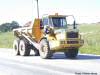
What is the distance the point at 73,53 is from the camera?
83.1ft

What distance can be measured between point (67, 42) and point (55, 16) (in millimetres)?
2099

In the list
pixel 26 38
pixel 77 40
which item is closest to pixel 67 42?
pixel 77 40

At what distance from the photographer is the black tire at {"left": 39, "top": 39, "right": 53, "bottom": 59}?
24438 millimetres

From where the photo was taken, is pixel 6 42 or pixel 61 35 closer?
pixel 61 35

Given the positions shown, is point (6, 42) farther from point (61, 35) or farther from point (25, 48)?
point (61, 35)

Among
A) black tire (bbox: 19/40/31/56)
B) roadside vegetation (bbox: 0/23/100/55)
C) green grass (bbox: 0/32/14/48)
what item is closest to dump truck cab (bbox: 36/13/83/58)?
black tire (bbox: 19/40/31/56)

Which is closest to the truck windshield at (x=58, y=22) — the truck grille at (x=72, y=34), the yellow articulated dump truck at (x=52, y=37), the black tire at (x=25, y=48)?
the yellow articulated dump truck at (x=52, y=37)

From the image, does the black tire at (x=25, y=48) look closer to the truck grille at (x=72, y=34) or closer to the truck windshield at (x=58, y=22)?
the truck windshield at (x=58, y=22)

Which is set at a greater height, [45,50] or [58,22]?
[58,22]

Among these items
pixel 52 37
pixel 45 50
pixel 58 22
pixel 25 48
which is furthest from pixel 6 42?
pixel 52 37

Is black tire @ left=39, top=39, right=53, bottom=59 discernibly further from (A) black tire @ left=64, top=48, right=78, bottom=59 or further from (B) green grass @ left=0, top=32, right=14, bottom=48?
(B) green grass @ left=0, top=32, right=14, bottom=48

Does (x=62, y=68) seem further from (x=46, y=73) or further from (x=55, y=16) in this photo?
(x=55, y=16)

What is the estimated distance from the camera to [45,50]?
81.0ft

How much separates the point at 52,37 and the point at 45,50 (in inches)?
33.1
